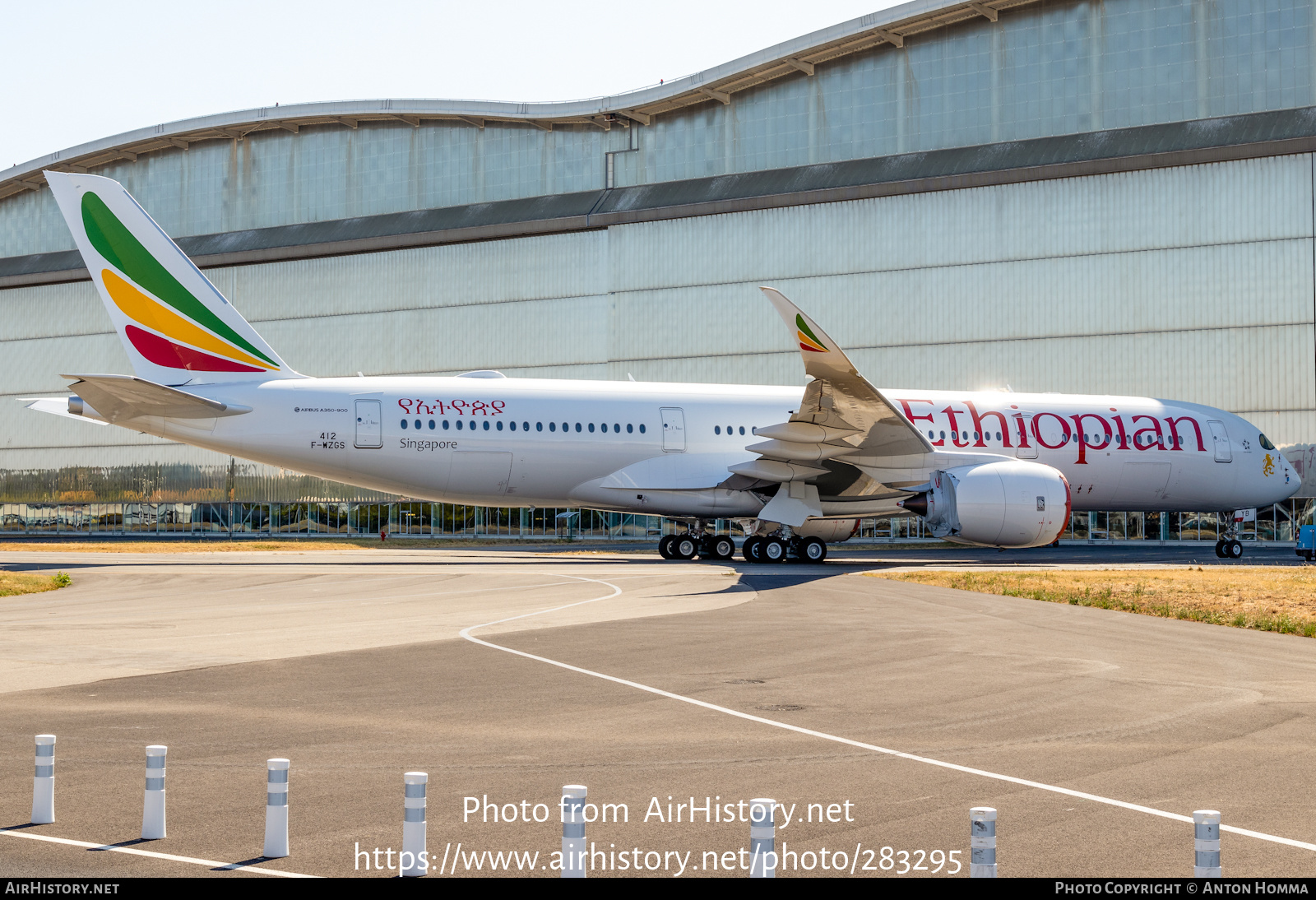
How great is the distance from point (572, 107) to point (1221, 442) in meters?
27.7

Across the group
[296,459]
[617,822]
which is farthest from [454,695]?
[296,459]

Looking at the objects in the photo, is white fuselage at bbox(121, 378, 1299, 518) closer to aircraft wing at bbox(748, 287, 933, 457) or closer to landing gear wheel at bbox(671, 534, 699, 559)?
aircraft wing at bbox(748, 287, 933, 457)

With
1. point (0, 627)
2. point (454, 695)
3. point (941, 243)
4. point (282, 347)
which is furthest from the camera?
point (282, 347)

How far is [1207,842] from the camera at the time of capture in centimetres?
408

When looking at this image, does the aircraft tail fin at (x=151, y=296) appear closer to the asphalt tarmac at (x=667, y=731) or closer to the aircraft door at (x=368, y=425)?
the aircraft door at (x=368, y=425)

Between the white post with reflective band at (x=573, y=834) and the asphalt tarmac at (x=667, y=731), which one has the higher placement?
the white post with reflective band at (x=573, y=834)

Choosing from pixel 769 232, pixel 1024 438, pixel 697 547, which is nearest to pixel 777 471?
pixel 697 547

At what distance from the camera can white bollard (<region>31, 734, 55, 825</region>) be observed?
5637 mm

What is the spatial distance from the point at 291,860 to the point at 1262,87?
4104 cm

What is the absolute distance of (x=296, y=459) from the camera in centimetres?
2611

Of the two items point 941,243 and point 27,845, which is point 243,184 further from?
point 27,845

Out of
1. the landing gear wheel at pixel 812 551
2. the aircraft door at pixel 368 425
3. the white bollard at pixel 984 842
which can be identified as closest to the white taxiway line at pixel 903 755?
the white bollard at pixel 984 842

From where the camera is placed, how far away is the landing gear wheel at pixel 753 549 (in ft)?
90.2

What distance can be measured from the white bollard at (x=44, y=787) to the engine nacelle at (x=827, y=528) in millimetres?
22361
